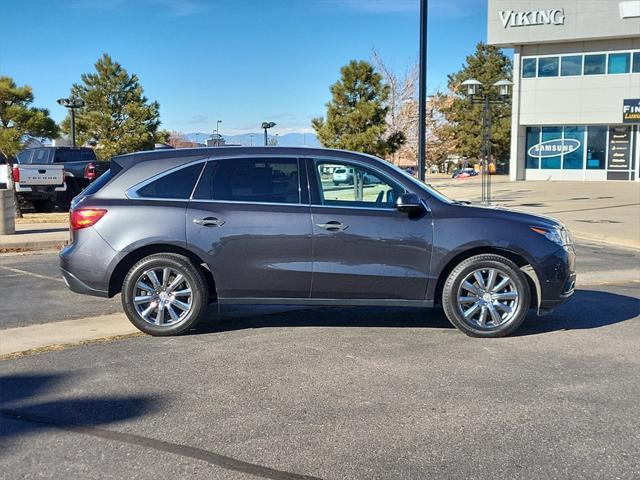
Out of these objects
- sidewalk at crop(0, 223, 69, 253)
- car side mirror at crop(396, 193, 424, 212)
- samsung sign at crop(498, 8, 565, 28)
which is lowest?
sidewalk at crop(0, 223, 69, 253)

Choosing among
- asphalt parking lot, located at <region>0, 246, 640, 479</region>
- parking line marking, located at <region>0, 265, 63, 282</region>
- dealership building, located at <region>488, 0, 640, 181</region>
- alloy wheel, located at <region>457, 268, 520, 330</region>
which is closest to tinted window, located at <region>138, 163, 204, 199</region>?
asphalt parking lot, located at <region>0, 246, 640, 479</region>

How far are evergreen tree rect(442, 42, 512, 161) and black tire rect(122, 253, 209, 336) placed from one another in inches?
2278

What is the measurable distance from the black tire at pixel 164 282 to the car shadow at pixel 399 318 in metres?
0.29

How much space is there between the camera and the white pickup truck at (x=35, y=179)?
16.2 meters

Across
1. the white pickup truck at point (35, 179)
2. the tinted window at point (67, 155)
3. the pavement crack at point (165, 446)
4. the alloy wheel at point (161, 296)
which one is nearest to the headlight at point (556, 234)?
the alloy wheel at point (161, 296)

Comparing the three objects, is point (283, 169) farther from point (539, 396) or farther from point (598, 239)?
point (598, 239)

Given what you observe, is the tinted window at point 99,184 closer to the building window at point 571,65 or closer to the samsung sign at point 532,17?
the samsung sign at point 532,17

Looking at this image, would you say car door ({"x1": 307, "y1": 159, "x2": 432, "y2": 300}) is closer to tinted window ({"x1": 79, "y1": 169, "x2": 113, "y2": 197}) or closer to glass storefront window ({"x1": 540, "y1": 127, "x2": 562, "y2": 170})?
tinted window ({"x1": 79, "y1": 169, "x2": 113, "y2": 197})

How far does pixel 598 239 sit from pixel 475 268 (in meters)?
9.64

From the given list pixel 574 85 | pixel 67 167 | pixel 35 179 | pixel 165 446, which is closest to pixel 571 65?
pixel 574 85

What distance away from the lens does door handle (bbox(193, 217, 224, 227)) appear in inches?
231

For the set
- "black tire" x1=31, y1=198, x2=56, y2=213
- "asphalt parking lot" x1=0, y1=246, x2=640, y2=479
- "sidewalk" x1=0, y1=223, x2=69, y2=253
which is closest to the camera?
"asphalt parking lot" x1=0, y1=246, x2=640, y2=479

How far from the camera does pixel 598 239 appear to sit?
46.7ft

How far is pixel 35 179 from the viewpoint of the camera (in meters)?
16.5
